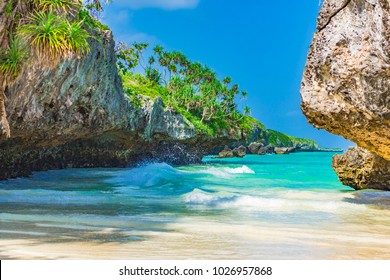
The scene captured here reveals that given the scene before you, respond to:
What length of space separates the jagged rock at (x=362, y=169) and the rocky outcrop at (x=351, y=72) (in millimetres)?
3456

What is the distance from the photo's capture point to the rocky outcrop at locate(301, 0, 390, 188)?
884 cm

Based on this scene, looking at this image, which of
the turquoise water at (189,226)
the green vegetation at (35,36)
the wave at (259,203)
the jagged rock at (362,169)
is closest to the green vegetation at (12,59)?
the green vegetation at (35,36)

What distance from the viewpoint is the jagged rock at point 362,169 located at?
45.8ft

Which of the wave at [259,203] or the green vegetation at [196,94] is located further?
the green vegetation at [196,94]

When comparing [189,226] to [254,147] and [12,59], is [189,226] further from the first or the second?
[254,147]

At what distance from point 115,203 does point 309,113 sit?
16.1ft

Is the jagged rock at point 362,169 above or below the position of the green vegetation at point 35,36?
below

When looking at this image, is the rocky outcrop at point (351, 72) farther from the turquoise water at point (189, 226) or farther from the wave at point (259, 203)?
the wave at point (259, 203)

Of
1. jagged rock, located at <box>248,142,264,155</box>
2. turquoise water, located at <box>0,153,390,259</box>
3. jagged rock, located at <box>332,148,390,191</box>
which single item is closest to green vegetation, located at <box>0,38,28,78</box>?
turquoise water, located at <box>0,153,390,259</box>

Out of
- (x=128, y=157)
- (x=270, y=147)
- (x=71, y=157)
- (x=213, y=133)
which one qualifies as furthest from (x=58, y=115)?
(x=270, y=147)

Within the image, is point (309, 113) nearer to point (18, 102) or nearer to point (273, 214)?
point (273, 214)

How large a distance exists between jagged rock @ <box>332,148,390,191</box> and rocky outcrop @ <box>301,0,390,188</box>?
11.3 feet

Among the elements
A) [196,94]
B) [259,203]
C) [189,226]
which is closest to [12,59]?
[189,226]

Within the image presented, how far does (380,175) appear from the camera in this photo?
1420 centimetres
